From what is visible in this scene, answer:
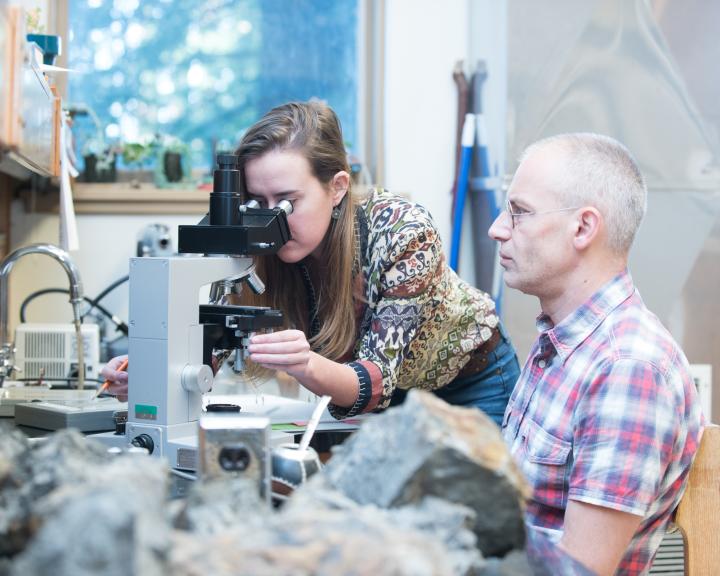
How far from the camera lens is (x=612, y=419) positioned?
46.1 inches

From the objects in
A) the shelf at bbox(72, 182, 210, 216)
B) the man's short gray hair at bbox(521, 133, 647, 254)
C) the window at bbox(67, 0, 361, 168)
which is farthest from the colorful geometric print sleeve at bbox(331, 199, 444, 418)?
the window at bbox(67, 0, 361, 168)

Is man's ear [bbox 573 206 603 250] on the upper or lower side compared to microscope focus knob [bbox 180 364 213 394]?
upper

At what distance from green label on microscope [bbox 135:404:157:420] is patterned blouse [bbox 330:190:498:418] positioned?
38 cm

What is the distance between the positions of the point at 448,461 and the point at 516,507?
0.26 ft

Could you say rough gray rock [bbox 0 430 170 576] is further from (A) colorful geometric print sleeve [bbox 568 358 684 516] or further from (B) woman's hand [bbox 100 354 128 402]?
(B) woman's hand [bbox 100 354 128 402]

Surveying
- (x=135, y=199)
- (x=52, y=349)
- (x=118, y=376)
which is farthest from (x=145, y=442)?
(x=135, y=199)

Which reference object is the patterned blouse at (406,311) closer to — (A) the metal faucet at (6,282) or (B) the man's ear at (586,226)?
(B) the man's ear at (586,226)

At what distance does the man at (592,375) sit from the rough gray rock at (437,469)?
1.21 feet

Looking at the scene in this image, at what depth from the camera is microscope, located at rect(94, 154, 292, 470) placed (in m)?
1.40

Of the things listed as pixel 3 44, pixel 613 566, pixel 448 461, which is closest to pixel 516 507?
pixel 448 461

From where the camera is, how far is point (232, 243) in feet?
4.99

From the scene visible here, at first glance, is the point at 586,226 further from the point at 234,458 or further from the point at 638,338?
the point at 234,458

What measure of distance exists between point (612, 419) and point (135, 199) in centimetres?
259

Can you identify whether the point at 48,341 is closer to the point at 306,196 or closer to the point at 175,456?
the point at 306,196
